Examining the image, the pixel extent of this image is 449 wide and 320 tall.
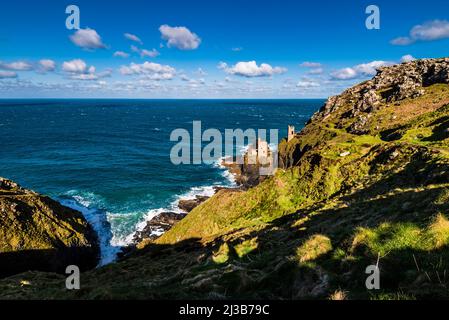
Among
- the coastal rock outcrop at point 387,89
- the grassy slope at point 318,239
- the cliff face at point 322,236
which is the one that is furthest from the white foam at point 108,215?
the coastal rock outcrop at point 387,89

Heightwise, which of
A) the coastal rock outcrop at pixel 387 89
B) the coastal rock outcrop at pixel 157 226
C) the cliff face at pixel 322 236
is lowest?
the coastal rock outcrop at pixel 157 226

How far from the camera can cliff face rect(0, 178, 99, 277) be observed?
39.5m

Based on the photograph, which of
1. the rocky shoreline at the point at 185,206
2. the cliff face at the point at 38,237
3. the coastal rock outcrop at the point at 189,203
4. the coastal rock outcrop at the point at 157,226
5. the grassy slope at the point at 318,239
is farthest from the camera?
the coastal rock outcrop at the point at 189,203

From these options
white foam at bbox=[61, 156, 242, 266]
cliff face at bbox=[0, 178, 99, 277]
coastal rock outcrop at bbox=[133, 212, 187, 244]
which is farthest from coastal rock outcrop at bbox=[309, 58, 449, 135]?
cliff face at bbox=[0, 178, 99, 277]

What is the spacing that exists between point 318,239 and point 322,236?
679 millimetres

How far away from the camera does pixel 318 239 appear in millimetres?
14883

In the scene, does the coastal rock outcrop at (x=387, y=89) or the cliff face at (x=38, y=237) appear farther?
the coastal rock outcrop at (x=387, y=89)

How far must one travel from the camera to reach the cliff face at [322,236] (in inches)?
434

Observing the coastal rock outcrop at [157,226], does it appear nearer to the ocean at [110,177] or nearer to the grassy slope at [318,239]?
the ocean at [110,177]

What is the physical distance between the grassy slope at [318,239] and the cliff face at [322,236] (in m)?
0.07

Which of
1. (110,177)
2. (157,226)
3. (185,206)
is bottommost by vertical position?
(157,226)

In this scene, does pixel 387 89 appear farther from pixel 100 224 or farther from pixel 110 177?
pixel 100 224

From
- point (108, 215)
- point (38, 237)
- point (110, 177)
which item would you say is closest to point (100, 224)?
point (108, 215)
